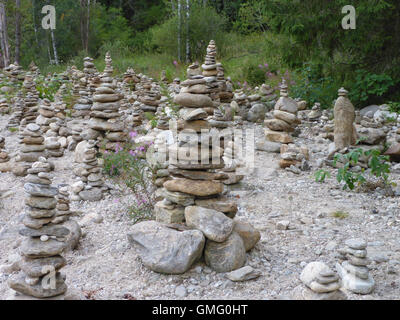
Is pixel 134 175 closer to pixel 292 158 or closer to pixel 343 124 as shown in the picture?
pixel 292 158

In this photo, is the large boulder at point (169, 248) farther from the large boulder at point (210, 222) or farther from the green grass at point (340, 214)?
the green grass at point (340, 214)

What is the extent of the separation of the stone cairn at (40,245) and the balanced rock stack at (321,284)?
1.89m

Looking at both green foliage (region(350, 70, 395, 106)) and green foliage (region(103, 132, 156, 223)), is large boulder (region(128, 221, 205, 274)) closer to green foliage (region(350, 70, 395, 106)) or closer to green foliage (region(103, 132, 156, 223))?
green foliage (region(103, 132, 156, 223))

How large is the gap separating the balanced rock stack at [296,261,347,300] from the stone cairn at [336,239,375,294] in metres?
0.15

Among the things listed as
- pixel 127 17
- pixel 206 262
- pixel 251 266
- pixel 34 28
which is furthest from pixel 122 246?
pixel 127 17

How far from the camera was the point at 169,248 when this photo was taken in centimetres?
399

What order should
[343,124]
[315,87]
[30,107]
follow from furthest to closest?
[315,87]
[30,107]
[343,124]

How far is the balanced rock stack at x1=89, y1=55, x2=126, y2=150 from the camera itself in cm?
724

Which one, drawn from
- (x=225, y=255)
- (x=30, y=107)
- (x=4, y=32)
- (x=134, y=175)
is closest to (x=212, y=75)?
(x=134, y=175)

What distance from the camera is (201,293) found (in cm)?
377

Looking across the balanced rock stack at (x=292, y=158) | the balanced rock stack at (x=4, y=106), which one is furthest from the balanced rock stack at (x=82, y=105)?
the balanced rock stack at (x=292, y=158)

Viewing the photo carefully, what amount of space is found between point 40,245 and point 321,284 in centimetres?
220

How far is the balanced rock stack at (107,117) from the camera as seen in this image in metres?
7.24

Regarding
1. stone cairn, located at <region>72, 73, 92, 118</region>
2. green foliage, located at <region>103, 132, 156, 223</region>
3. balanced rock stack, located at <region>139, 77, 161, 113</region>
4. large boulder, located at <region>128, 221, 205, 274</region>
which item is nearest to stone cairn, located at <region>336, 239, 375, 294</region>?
large boulder, located at <region>128, 221, 205, 274</region>
